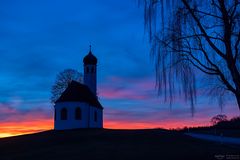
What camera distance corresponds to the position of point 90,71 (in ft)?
250

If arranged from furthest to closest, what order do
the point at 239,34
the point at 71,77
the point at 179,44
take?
the point at 71,77 < the point at 179,44 < the point at 239,34

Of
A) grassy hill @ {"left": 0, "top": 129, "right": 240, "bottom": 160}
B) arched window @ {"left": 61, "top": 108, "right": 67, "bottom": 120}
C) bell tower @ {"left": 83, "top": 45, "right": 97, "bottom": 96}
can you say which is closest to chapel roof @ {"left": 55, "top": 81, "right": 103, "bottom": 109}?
arched window @ {"left": 61, "top": 108, "right": 67, "bottom": 120}

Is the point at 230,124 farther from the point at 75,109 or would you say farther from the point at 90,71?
the point at 90,71

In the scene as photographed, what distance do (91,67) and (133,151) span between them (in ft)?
140

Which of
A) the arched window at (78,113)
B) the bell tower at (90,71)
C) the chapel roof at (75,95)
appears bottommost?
the arched window at (78,113)

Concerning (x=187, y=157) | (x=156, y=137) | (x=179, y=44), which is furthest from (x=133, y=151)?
(x=179, y=44)

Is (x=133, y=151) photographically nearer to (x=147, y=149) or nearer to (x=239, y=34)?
(x=147, y=149)

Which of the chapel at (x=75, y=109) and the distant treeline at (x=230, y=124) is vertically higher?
the chapel at (x=75, y=109)

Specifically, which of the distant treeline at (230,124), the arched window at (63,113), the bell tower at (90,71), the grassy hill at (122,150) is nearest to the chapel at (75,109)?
the arched window at (63,113)

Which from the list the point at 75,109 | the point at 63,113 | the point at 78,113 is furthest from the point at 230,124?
the point at 63,113

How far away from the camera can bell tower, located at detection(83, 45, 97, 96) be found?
75.7 m

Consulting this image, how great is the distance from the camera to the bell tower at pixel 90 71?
75.7 meters

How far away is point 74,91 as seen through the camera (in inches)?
2579

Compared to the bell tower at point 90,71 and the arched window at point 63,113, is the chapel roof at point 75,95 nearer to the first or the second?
the arched window at point 63,113
